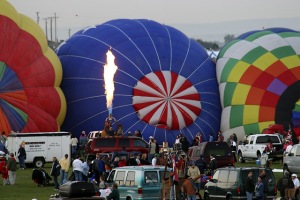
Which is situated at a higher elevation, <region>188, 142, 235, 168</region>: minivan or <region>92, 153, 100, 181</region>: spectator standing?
<region>188, 142, 235, 168</region>: minivan

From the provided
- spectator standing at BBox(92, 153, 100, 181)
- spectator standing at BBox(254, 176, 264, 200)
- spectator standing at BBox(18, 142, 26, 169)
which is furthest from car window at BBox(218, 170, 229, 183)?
spectator standing at BBox(18, 142, 26, 169)

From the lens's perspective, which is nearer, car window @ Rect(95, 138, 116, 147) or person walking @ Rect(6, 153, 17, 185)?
person walking @ Rect(6, 153, 17, 185)

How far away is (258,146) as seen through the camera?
45.7m

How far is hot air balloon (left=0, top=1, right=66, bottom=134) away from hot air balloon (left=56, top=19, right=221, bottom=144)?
5.42ft

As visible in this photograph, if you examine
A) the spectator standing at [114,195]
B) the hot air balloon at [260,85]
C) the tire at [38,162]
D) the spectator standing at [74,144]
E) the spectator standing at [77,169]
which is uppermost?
the hot air balloon at [260,85]

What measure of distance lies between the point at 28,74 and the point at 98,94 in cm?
416

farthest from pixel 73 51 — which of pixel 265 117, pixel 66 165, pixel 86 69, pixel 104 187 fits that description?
pixel 104 187

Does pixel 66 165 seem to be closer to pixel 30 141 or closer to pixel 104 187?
pixel 104 187

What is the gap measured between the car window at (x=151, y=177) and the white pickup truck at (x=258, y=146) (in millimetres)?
17680

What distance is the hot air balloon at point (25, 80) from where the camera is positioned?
4784cm

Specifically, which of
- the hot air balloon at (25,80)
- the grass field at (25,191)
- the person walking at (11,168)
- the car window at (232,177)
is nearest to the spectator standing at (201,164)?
the grass field at (25,191)

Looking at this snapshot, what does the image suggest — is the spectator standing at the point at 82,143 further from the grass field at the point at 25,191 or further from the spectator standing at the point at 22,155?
the grass field at the point at 25,191

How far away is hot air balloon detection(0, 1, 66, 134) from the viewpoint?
47.8 meters

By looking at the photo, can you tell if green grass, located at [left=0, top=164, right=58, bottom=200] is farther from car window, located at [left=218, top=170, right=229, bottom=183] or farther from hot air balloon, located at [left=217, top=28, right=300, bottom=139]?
hot air balloon, located at [left=217, top=28, right=300, bottom=139]
